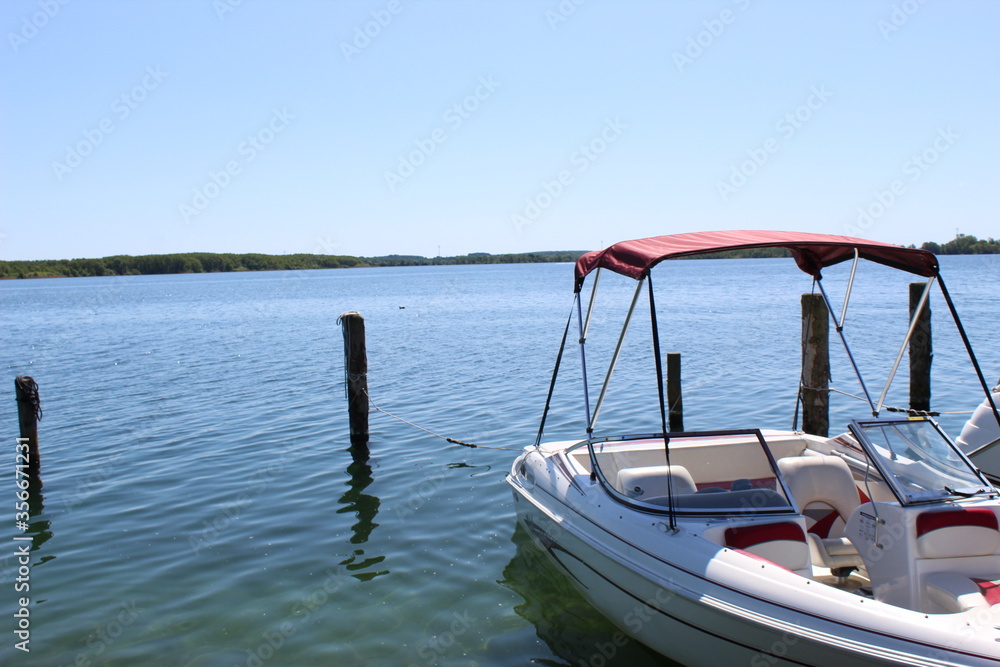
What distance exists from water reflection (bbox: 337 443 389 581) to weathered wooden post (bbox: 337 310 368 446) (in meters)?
0.23

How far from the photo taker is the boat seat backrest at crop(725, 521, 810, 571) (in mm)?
4973

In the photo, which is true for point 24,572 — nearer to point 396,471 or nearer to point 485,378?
point 396,471

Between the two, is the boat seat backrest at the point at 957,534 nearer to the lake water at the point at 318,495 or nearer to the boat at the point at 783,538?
the boat at the point at 783,538

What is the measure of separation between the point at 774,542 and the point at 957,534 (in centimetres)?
119

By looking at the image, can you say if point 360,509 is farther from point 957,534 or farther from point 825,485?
point 957,534

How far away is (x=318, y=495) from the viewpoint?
938cm

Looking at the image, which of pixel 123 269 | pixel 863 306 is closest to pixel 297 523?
pixel 863 306

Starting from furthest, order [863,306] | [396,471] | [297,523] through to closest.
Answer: [863,306] < [396,471] < [297,523]

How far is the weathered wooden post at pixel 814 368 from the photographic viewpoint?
33.0ft

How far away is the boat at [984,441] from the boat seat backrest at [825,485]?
3.50m

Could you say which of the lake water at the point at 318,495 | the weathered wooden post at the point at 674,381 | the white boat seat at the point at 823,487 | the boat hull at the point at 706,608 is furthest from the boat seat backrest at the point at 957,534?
the weathered wooden post at the point at 674,381

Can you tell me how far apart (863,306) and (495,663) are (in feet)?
118

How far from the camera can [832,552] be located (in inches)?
229

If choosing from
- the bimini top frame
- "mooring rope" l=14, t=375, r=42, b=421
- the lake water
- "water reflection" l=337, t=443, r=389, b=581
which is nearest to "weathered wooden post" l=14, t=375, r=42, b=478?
"mooring rope" l=14, t=375, r=42, b=421
